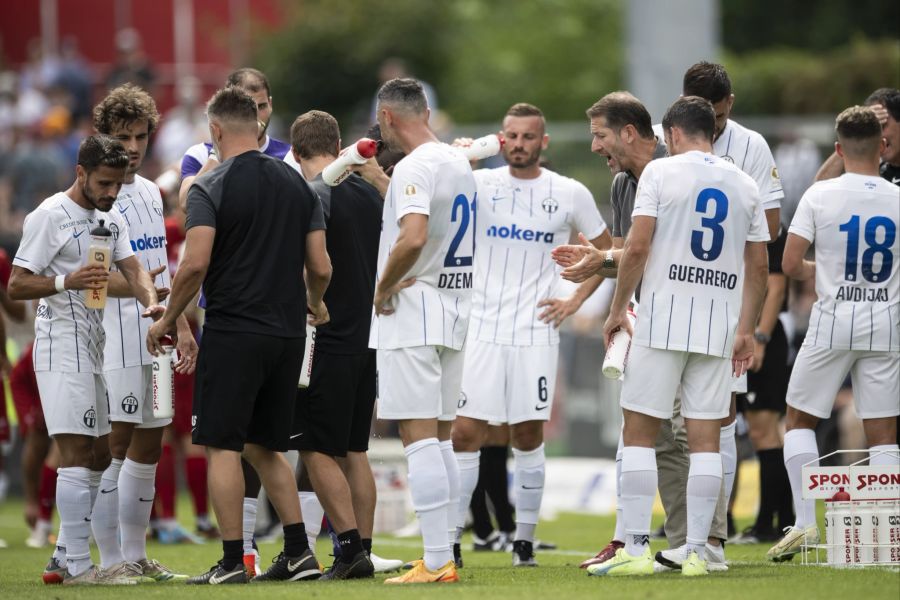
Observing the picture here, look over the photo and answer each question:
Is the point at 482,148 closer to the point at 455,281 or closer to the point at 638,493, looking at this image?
the point at 455,281

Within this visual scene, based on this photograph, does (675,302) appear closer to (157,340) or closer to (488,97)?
(157,340)

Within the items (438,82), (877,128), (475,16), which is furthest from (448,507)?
(475,16)

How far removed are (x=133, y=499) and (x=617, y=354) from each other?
328 centimetres

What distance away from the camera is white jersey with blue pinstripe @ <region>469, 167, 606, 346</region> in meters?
10.3

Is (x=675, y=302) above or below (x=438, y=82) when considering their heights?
below

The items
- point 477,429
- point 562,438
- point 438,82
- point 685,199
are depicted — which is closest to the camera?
point 685,199

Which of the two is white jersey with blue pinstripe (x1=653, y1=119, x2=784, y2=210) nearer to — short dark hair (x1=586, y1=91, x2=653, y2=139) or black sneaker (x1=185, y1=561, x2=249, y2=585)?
short dark hair (x1=586, y1=91, x2=653, y2=139)

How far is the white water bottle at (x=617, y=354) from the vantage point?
8.38 m

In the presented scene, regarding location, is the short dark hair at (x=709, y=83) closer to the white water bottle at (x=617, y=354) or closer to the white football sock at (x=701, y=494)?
the white water bottle at (x=617, y=354)

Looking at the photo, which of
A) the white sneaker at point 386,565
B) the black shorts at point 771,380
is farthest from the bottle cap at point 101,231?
the black shorts at point 771,380

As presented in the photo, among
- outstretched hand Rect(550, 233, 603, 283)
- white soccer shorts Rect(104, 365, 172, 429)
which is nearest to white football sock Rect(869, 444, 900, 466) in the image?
outstretched hand Rect(550, 233, 603, 283)

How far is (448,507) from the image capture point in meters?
8.55

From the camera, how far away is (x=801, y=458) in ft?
30.8

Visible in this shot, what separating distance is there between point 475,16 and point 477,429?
29.6m
